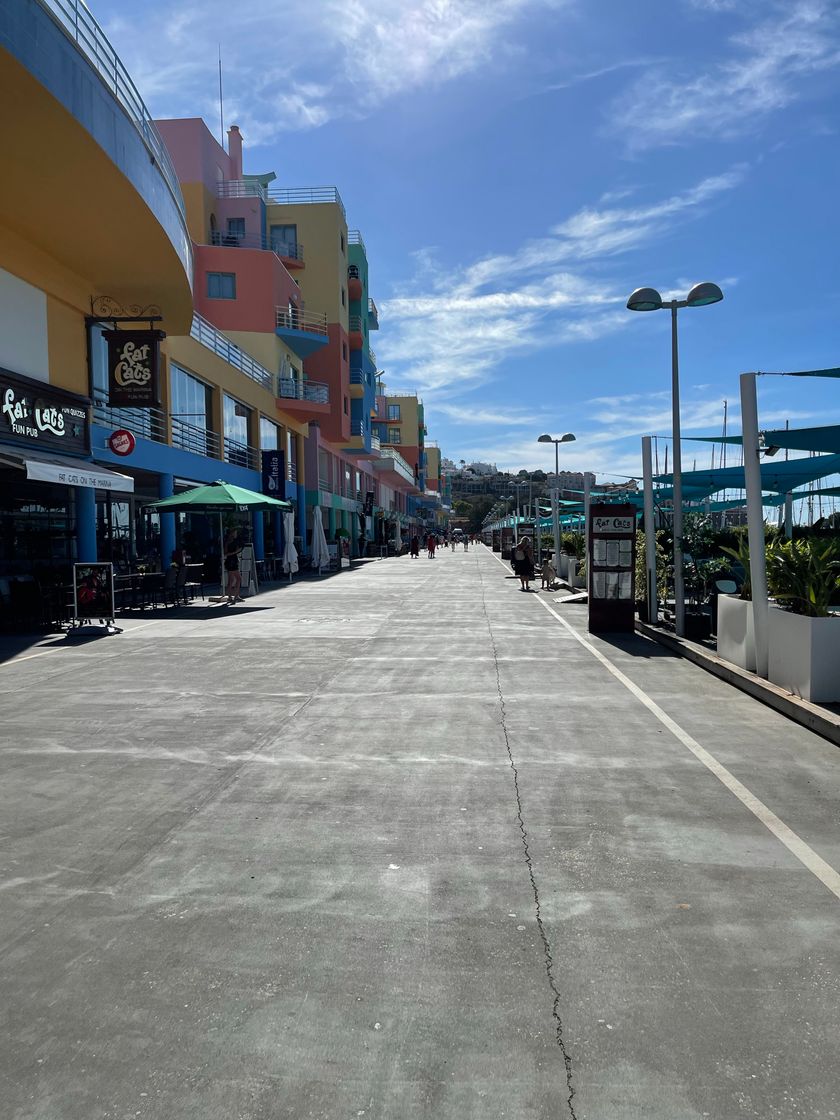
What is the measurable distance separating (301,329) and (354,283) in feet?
47.6

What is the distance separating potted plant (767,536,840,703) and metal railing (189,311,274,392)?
18.8m

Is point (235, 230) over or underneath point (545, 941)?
over


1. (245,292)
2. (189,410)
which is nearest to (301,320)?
(245,292)

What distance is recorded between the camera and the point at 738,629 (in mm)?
10445

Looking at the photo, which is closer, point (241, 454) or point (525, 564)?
point (525, 564)

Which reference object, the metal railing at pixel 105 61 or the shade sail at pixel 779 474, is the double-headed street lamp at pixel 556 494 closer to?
the shade sail at pixel 779 474

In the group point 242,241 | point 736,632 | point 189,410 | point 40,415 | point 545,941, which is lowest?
point 545,941

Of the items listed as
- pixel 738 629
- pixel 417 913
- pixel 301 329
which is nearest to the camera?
pixel 417 913

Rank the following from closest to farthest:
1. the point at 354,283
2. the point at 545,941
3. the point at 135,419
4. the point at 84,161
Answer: the point at 545,941 < the point at 84,161 < the point at 135,419 < the point at 354,283

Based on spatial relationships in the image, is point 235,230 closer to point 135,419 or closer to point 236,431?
point 236,431

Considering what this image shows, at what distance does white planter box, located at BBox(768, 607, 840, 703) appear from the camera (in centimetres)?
807

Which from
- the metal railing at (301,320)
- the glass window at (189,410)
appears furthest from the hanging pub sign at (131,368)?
the metal railing at (301,320)

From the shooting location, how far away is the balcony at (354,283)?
51906 mm

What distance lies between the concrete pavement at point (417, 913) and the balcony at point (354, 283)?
46.9 meters
